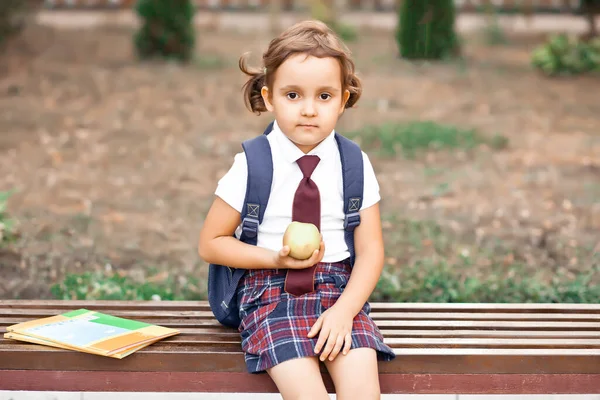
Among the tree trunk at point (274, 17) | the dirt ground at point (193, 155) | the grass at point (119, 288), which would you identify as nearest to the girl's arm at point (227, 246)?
the grass at point (119, 288)

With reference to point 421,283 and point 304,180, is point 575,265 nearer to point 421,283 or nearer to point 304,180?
point 421,283

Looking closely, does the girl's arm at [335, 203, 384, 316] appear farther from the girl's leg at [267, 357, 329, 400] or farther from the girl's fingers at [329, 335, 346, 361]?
the girl's leg at [267, 357, 329, 400]

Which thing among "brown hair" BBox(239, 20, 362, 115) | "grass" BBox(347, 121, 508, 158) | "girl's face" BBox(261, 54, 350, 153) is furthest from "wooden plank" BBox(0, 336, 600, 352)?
"grass" BBox(347, 121, 508, 158)

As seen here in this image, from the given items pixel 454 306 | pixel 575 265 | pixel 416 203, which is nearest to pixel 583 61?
pixel 416 203

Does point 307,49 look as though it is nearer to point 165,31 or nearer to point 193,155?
point 193,155

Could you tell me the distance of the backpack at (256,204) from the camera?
108 inches

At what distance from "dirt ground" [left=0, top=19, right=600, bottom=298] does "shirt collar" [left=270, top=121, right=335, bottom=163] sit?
196 centimetres

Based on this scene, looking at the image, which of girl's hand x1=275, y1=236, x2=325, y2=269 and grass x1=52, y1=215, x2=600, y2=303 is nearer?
girl's hand x1=275, y1=236, x2=325, y2=269

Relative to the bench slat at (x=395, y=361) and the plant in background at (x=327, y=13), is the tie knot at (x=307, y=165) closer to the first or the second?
the bench slat at (x=395, y=361)

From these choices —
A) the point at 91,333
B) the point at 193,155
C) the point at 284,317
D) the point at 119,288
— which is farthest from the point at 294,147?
the point at 193,155

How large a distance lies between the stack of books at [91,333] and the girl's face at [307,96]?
30.5 inches

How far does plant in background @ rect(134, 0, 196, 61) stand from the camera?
1063 centimetres

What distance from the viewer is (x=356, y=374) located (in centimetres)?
257

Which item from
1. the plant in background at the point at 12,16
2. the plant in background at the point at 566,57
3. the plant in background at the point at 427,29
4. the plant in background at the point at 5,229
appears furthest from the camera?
the plant in background at the point at 427,29
